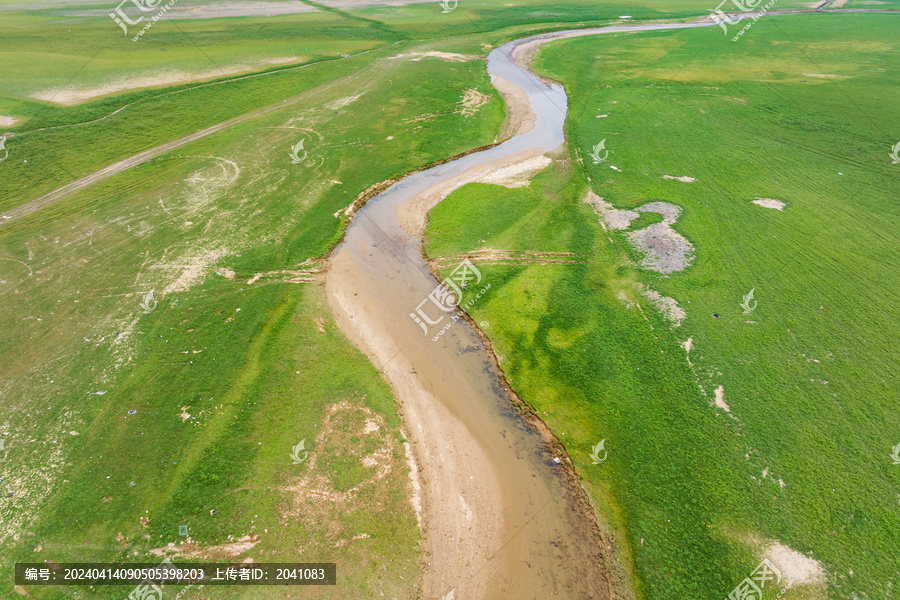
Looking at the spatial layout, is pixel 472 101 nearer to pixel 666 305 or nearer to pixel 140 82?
pixel 666 305

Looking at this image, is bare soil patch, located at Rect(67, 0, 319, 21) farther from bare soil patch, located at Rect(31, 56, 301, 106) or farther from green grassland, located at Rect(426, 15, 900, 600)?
green grassland, located at Rect(426, 15, 900, 600)

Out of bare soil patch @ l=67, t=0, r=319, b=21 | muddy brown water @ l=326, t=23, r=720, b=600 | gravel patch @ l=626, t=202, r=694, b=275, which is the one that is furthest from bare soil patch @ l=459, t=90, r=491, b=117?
bare soil patch @ l=67, t=0, r=319, b=21

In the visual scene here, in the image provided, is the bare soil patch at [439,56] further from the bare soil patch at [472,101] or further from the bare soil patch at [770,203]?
the bare soil patch at [770,203]

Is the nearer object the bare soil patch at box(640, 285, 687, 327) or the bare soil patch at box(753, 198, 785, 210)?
the bare soil patch at box(640, 285, 687, 327)

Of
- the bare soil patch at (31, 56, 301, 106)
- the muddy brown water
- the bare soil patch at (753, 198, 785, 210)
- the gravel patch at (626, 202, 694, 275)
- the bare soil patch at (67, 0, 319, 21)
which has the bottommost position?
the muddy brown water

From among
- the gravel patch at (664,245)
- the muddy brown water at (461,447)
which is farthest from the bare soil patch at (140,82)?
the gravel patch at (664,245)

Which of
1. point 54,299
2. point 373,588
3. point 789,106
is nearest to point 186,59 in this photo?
point 54,299
